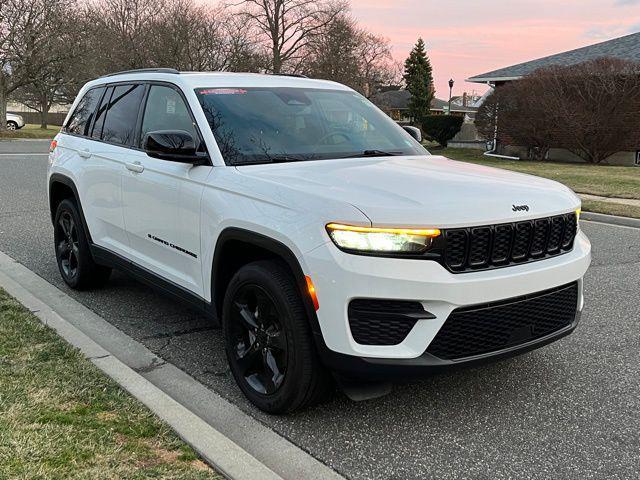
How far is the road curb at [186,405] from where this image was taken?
2.91 metres

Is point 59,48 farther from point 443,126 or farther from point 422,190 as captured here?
point 422,190

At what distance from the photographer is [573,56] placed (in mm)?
25938

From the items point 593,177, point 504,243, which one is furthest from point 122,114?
point 593,177

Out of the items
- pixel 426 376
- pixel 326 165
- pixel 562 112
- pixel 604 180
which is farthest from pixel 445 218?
pixel 562 112

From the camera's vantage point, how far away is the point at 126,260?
479 cm

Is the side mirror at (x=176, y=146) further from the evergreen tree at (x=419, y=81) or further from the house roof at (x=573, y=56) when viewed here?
the evergreen tree at (x=419, y=81)

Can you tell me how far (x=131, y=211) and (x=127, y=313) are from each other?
1.02 metres

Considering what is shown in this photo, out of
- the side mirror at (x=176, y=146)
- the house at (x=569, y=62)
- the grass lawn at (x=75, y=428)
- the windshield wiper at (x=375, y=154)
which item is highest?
the house at (x=569, y=62)

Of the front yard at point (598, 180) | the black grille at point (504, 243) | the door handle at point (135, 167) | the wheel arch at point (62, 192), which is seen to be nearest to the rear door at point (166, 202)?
the door handle at point (135, 167)

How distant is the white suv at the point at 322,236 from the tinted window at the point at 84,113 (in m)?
0.82

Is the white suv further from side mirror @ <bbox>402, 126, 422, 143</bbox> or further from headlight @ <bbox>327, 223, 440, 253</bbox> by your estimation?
side mirror @ <bbox>402, 126, 422, 143</bbox>

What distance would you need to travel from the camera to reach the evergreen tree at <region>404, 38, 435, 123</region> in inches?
2318

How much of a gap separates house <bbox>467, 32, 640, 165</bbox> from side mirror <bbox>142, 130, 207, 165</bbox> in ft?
67.0

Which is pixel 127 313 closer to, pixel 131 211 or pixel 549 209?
pixel 131 211
